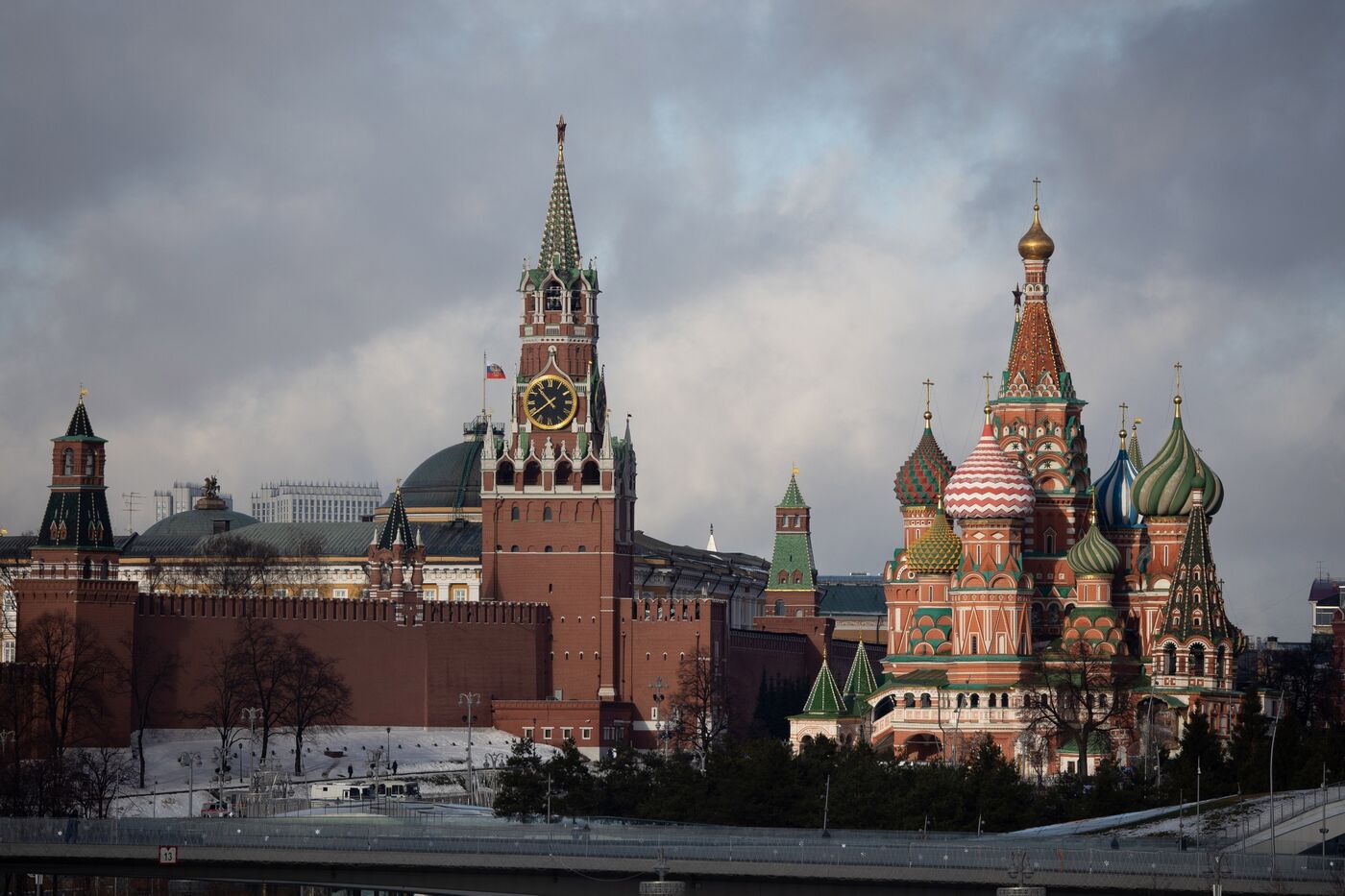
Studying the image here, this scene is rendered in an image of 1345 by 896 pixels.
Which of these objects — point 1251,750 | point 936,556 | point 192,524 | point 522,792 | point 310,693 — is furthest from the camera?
point 192,524

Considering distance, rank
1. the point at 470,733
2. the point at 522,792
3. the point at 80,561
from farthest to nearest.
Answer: the point at 470,733
the point at 80,561
the point at 522,792

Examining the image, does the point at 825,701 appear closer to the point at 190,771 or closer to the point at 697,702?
the point at 697,702

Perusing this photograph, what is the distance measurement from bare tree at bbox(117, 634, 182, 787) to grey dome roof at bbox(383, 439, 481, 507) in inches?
1691

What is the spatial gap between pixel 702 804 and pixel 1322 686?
63.2 m

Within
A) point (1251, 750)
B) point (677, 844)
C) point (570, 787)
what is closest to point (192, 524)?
point (570, 787)

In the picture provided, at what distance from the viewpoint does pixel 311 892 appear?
355ft

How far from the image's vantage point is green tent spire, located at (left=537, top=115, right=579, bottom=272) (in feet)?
502

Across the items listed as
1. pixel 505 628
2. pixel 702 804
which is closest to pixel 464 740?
pixel 505 628

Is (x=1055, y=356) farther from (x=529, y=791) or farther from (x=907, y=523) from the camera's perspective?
(x=529, y=791)

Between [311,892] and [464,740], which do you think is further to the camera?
[464,740]

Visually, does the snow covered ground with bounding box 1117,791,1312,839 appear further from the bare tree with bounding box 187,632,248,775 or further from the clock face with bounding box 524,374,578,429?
the clock face with bounding box 524,374,578,429

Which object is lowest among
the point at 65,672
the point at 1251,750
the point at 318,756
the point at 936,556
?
the point at 318,756

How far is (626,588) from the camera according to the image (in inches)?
5950

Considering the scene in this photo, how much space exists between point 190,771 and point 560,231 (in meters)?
43.3
